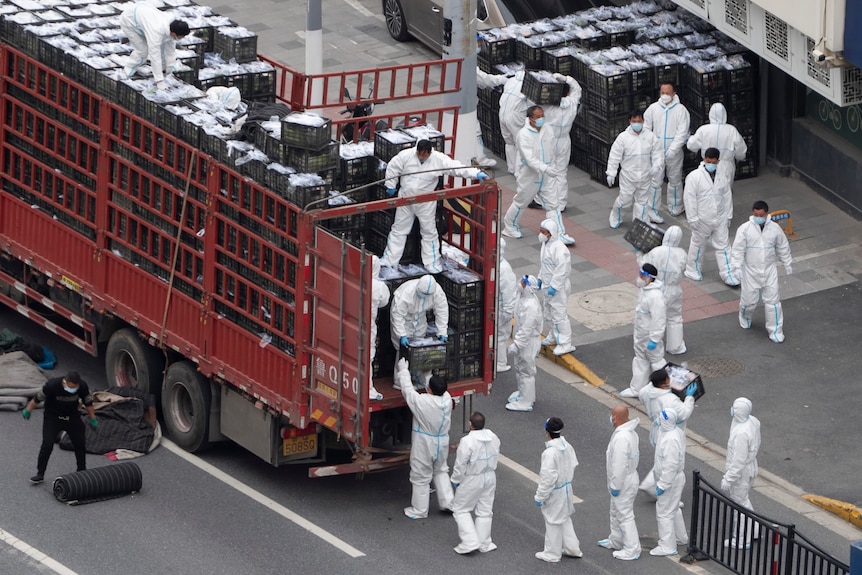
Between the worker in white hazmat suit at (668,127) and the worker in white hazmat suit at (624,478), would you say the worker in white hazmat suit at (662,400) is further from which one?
the worker in white hazmat suit at (668,127)

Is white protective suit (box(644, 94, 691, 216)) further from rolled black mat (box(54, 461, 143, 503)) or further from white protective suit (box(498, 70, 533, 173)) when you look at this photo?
rolled black mat (box(54, 461, 143, 503))

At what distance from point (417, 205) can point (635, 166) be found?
7522 millimetres

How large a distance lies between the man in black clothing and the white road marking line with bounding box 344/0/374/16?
14905 millimetres

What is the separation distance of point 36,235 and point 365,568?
5792mm

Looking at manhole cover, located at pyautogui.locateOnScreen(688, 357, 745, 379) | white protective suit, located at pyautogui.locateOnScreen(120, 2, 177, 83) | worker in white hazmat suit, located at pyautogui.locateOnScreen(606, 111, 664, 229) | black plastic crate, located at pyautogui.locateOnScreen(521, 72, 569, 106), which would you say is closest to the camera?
white protective suit, located at pyautogui.locateOnScreen(120, 2, 177, 83)

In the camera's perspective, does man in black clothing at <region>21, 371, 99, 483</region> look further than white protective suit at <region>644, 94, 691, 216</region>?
No

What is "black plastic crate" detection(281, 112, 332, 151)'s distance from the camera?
1830cm

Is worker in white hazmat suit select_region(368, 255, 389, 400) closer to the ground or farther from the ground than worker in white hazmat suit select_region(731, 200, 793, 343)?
farther from the ground

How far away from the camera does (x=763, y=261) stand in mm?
22828

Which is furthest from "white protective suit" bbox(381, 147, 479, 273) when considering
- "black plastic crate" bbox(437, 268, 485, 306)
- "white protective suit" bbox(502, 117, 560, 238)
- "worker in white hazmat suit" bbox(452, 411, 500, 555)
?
"white protective suit" bbox(502, 117, 560, 238)

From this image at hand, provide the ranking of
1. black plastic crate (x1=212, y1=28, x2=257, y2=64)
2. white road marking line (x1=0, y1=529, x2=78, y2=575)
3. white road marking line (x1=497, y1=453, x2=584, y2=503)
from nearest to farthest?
white road marking line (x1=0, y1=529, x2=78, y2=575) < white road marking line (x1=497, y1=453, x2=584, y2=503) < black plastic crate (x1=212, y1=28, x2=257, y2=64)

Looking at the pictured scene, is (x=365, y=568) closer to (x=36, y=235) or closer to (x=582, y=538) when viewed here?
(x=582, y=538)

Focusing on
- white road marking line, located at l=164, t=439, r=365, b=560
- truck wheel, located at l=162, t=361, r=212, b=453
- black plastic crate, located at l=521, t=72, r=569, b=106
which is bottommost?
white road marking line, located at l=164, t=439, r=365, b=560

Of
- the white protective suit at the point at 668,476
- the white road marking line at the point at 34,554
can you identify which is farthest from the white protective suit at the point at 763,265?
the white road marking line at the point at 34,554
